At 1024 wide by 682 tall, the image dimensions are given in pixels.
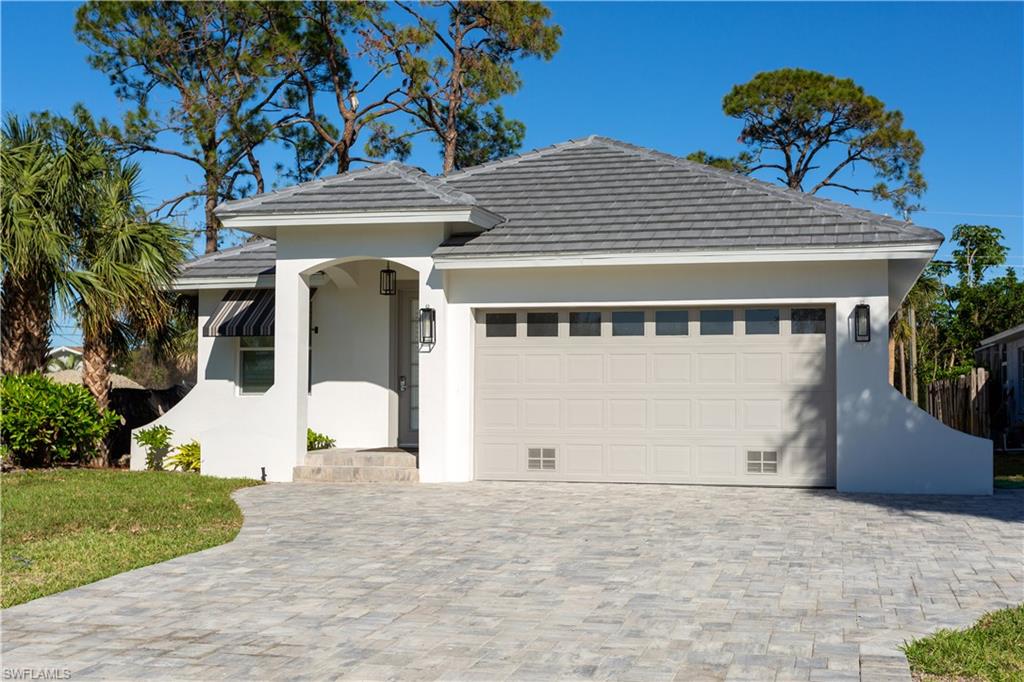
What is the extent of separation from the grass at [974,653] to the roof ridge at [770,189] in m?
8.36

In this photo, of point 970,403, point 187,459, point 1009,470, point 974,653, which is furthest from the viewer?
point 970,403

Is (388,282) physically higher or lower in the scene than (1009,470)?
higher

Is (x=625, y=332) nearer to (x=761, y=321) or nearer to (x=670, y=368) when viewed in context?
(x=670, y=368)

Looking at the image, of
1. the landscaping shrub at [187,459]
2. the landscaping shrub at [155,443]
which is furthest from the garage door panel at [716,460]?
the landscaping shrub at [155,443]

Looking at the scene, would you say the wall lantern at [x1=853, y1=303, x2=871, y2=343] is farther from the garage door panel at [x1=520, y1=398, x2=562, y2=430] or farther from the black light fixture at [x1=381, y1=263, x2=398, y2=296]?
the black light fixture at [x1=381, y1=263, x2=398, y2=296]

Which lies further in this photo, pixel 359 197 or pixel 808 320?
pixel 359 197

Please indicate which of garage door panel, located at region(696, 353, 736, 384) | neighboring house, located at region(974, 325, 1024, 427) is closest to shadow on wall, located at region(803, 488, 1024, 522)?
garage door panel, located at region(696, 353, 736, 384)

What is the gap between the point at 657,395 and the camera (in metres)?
14.6

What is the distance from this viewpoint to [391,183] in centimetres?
1537

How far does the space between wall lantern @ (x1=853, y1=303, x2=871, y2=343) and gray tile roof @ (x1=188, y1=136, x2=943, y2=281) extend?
0.91 meters

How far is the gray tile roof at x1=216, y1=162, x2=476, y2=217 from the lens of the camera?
1465 cm

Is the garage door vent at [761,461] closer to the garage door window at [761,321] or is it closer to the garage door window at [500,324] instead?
the garage door window at [761,321]

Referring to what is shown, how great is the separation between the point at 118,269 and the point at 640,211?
28.0 feet

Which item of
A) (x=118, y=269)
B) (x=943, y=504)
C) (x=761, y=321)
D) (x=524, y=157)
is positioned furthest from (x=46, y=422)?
(x=943, y=504)
